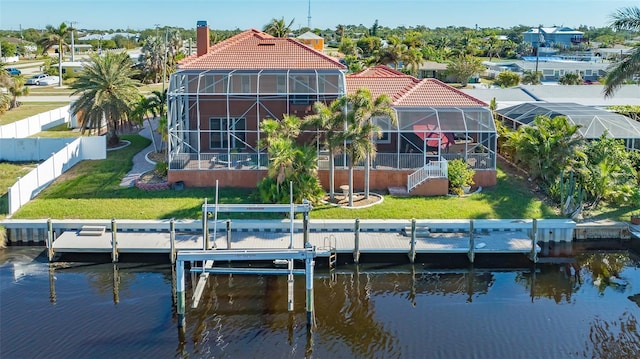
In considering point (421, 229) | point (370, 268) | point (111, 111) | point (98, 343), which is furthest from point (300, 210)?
point (111, 111)

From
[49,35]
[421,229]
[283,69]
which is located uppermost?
[49,35]

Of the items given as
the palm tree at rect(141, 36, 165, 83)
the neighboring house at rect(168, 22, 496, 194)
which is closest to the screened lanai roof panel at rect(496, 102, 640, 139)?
the neighboring house at rect(168, 22, 496, 194)

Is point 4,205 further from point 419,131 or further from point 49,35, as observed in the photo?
point 49,35

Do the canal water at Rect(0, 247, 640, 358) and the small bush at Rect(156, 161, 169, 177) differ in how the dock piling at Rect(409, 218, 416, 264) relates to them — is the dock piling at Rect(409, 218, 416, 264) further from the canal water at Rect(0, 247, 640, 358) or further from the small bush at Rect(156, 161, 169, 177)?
the small bush at Rect(156, 161, 169, 177)

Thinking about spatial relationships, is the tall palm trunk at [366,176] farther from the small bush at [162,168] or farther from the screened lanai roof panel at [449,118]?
the small bush at [162,168]

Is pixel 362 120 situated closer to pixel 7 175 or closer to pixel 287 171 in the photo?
pixel 287 171

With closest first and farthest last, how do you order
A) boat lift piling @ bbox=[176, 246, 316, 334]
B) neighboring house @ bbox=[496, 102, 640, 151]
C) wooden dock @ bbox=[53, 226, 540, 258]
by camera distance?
boat lift piling @ bbox=[176, 246, 316, 334], wooden dock @ bbox=[53, 226, 540, 258], neighboring house @ bbox=[496, 102, 640, 151]
